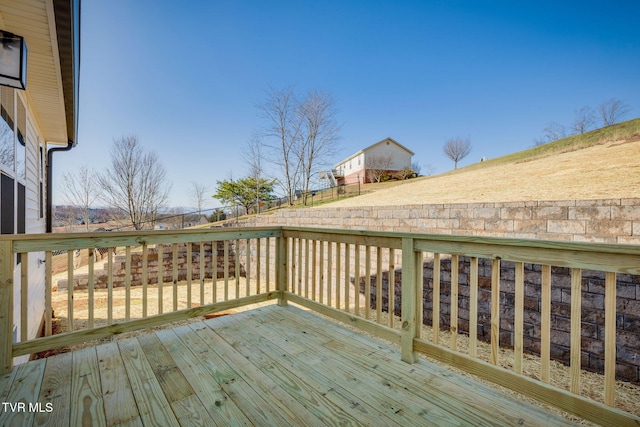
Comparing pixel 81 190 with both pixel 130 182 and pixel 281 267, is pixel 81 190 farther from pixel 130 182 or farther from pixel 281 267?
pixel 281 267

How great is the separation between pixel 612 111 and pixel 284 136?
19.3m

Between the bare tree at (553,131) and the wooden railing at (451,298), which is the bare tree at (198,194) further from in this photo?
the bare tree at (553,131)

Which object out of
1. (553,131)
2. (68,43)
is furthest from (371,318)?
(553,131)

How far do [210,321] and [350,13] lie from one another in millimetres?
11112

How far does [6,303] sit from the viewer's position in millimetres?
1938

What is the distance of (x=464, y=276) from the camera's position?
396 cm

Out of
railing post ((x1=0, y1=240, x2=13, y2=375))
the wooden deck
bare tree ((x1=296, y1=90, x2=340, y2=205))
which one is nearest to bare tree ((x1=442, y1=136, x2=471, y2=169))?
bare tree ((x1=296, y1=90, x2=340, y2=205))

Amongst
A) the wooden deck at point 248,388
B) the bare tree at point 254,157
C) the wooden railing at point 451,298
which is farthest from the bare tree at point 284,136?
the wooden deck at point 248,388

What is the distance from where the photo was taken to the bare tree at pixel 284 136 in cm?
1697

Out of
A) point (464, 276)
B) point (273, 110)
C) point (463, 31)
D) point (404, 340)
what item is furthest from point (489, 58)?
point (404, 340)

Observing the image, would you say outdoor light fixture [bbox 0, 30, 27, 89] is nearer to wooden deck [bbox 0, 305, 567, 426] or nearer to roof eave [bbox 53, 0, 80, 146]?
roof eave [bbox 53, 0, 80, 146]

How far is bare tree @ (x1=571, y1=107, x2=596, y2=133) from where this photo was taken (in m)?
17.8

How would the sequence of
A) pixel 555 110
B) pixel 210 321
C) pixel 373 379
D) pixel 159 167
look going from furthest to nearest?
pixel 555 110 < pixel 159 167 < pixel 210 321 < pixel 373 379

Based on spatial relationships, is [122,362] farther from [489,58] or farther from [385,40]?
[489,58]
